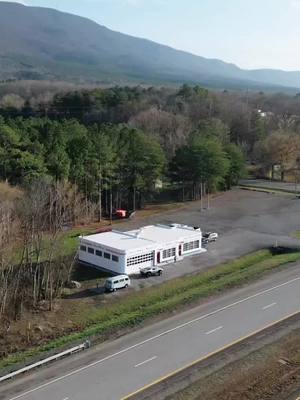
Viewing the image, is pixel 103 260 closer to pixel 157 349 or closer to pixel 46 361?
pixel 157 349

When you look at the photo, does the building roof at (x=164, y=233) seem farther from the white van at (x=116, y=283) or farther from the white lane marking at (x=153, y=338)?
the white lane marking at (x=153, y=338)

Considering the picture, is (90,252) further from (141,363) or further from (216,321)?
(141,363)

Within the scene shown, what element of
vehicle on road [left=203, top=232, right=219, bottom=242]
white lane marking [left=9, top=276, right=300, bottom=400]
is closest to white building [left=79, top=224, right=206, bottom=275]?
vehicle on road [left=203, top=232, right=219, bottom=242]

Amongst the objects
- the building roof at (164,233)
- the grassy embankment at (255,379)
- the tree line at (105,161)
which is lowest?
the grassy embankment at (255,379)

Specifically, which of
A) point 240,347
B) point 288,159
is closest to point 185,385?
point 240,347

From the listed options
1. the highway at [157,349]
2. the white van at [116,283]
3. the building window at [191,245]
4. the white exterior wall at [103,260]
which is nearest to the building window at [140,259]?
the white exterior wall at [103,260]

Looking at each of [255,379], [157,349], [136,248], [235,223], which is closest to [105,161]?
[235,223]
